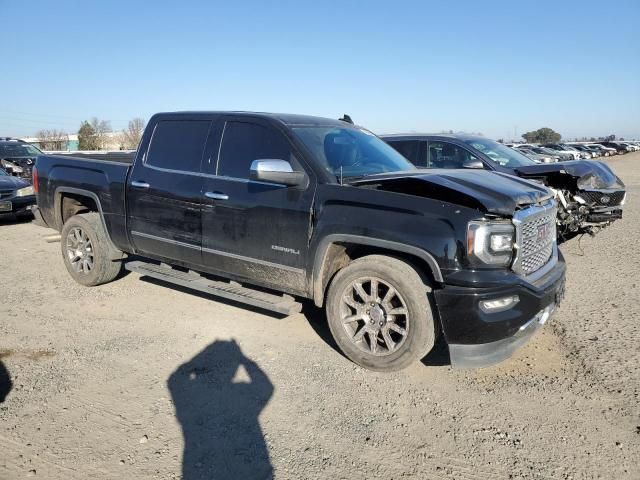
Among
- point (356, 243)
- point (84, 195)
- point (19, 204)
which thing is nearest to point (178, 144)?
point (84, 195)

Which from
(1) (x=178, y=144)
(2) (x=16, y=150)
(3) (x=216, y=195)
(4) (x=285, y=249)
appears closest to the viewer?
(4) (x=285, y=249)

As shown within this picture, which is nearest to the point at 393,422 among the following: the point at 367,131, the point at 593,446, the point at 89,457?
the point at 593,446

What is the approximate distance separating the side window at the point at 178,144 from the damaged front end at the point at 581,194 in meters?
4.75

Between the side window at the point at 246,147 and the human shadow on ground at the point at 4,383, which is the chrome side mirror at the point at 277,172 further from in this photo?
the human shadow on ground at the point at 4,383

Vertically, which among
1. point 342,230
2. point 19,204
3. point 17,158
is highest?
point 17,158

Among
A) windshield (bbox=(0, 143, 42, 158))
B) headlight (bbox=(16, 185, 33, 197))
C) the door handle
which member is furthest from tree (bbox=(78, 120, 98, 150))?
the door handle

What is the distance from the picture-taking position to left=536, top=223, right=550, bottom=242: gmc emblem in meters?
3.87

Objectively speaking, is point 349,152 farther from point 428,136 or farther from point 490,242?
point 428,136

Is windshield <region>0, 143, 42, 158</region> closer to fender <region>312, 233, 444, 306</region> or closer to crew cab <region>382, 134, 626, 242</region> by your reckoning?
crew cab <region>382, 134, 626, 242</region>

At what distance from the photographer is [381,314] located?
149 inches

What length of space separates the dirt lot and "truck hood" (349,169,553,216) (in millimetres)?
1331

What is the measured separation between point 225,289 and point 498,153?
533 centimetres

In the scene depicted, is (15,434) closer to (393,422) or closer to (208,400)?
(208,400)

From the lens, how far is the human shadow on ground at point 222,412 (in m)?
2.77
